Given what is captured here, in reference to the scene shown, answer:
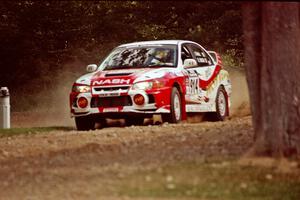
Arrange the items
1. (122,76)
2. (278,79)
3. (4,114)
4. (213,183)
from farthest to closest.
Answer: (4,114), (122,76), (278,79), (213,183)

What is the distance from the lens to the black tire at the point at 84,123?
18.0 meters

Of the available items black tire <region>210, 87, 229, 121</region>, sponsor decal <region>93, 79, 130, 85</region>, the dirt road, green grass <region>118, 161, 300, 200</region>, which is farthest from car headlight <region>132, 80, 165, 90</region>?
green grass <region>118, 161, 300, 200</region>

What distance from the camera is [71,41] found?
32.1 meters

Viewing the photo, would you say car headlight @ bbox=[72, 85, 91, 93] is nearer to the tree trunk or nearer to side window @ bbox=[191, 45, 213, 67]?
side window @ bbox=[191, 45, 213, 67]

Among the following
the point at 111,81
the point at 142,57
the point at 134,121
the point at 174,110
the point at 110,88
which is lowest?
the point at 134,121

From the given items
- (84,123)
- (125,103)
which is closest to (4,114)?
(84,123)

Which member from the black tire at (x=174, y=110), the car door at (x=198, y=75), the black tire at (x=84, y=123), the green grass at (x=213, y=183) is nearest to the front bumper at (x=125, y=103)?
the black tire at (x=174, y=110)

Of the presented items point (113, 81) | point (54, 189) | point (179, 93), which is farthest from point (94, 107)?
point (54, 189)

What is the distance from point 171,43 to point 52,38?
42.5 ft

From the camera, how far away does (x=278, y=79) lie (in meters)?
11.9

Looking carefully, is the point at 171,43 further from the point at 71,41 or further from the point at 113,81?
the point at 71,41

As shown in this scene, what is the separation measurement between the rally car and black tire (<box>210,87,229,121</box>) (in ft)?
0.07

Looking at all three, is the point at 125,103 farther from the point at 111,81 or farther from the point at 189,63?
the point at 189,63

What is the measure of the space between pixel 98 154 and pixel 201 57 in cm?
752
